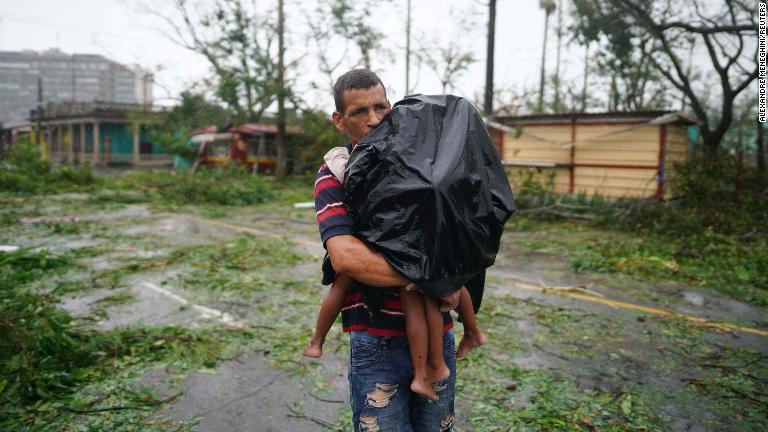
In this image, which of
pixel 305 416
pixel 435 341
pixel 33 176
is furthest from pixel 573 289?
pixel 33 176

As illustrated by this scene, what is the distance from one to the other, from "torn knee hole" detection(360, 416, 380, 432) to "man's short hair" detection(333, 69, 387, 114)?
1114 millimetres

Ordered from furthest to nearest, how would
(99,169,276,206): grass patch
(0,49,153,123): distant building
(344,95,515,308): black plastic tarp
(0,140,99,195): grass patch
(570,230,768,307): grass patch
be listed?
1. (0,49,153,123): distant building
2. (0,140,99,195): grass patch
3. (99,169,276,206): grass patch
4. (570,230,768,307): grass patch
5. (344,95,515,308): black plastic tarp

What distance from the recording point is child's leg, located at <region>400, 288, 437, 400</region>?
1701 millimetres

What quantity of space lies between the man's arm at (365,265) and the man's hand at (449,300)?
15 centimetres

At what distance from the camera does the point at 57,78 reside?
511 feet

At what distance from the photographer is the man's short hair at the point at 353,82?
1.79 m

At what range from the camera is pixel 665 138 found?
13.0m

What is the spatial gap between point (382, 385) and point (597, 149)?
14.1 m

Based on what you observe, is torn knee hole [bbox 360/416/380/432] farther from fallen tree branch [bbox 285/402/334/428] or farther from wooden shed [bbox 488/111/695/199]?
wooden shed [bbox 488/111/695/199]

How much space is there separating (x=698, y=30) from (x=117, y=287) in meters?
13.8

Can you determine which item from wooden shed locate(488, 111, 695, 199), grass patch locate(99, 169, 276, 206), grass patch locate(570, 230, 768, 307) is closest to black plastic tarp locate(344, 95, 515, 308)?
grass patch locate(570, 230, 768, 307)

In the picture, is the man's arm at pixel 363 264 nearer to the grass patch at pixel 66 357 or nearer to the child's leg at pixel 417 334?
the child's leg at pixel 417 334

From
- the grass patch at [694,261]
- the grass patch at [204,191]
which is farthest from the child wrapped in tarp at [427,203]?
the grass patch at [204,191]

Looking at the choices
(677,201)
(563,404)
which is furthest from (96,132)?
(563,404)
